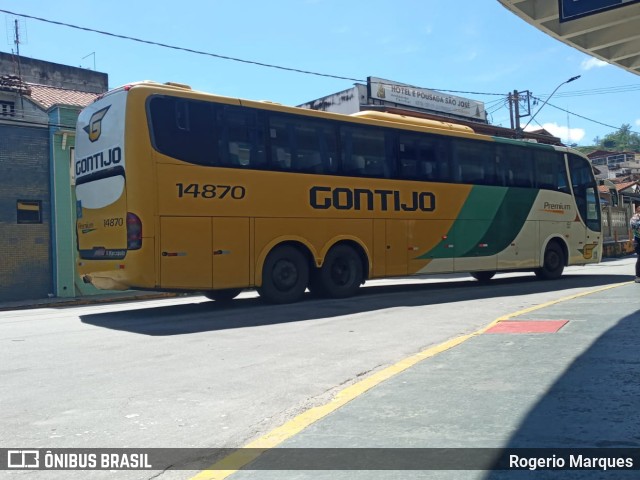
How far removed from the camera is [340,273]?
40.5 feet

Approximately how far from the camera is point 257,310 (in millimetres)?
10703

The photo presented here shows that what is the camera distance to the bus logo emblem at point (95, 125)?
400 inches

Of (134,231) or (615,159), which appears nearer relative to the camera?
(134,231)

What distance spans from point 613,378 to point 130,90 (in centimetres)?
791

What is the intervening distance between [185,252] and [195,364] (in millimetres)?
3846

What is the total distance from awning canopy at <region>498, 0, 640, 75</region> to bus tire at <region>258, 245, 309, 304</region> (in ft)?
20.2

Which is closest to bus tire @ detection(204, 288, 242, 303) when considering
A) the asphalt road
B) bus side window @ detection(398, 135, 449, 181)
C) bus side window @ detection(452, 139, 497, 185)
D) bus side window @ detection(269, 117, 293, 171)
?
the asphalt road

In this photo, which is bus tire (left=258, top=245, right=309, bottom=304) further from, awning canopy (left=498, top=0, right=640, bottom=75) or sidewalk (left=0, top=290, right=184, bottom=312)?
sidewalk (left=0, top=290, right=184, bottom=312)

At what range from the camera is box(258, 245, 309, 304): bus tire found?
1108cm

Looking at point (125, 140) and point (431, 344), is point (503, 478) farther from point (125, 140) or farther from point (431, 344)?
point (125, 140)

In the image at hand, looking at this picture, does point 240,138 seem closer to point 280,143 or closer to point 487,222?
point 280,143

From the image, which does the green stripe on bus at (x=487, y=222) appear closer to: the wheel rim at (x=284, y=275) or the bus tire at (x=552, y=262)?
the bus tire at (x=552, y=262)

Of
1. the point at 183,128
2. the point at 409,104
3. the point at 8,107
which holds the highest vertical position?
the point at 409,104

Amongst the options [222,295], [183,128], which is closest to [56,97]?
[222,295]
